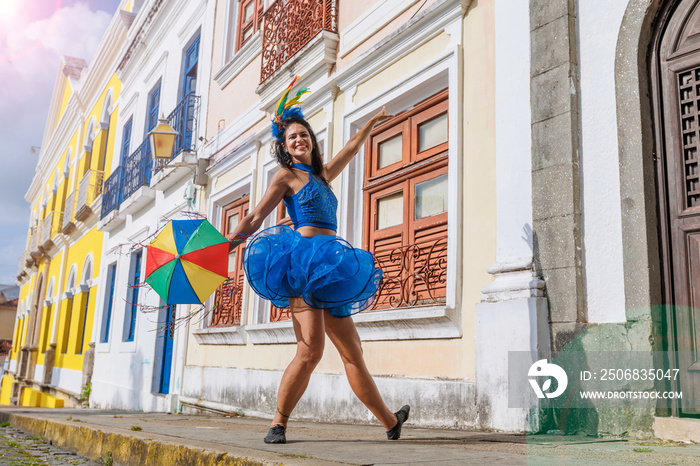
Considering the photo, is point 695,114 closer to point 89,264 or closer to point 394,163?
point 394,163

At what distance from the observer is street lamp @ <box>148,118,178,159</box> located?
11.3 m

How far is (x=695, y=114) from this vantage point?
3.88 metres

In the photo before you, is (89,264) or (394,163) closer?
(394,163)

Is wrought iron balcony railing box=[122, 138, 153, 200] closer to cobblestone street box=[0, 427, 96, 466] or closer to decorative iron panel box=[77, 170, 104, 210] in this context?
decorative iron panel box=[77, 170, 104, 210]

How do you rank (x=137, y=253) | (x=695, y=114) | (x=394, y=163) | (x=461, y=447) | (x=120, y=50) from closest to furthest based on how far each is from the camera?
1. (x=461, y=447)
2. (x=695, y=114)
3. (x=394, y=163)
4. (x=137, y=253)
5. (x=120, y=50)

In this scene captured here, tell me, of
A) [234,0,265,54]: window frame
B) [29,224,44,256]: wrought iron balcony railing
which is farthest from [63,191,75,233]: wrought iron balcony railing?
[234,0,265,54]: window frame

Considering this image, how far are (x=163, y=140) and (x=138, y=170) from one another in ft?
10.2

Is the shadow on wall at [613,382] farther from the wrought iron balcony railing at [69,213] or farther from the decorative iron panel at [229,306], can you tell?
the wrought iron balcony railing at [69,213]

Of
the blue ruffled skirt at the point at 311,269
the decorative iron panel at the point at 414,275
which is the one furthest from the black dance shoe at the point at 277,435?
the decorative iron panel at the point at 414,275

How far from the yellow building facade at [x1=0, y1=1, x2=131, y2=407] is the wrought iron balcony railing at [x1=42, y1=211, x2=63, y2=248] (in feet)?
0.14

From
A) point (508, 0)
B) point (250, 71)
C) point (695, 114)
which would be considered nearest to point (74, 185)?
point (250, 71)

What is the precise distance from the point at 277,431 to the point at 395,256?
9.41ft

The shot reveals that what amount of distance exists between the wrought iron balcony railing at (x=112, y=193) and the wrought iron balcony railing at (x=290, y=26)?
7.84 metres

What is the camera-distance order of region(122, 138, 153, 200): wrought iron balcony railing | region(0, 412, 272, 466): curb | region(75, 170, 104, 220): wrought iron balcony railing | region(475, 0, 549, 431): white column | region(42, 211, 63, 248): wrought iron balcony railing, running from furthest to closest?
region(42, 211, 63, 248): wrought iron balcony railing, region(75, 170, 104, 220): wrought iron balcony railing, region(122, 138, 153, 200): wrought iron balcony railing, region(475, 0, 549, 431): white column, region(0, 412, 272, 466): curb
